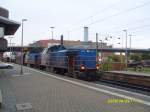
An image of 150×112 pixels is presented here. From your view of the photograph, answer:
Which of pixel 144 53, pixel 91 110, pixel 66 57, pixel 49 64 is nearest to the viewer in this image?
pixel 91 110

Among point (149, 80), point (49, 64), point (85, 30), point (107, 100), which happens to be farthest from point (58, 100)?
point (85, 30)

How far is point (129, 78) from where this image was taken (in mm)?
25812

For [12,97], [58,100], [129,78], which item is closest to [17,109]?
[58,100]

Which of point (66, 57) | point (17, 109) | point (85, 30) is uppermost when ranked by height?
point (85, 30)

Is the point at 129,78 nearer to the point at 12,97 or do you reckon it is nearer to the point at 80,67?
the point at 80,67

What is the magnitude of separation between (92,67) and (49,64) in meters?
11.5

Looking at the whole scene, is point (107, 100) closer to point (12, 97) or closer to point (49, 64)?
point (12, 97)

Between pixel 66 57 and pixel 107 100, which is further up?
pixel 66 57

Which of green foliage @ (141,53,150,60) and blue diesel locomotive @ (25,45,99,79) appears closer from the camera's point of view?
blue diesel locomotive @ (25,45,99,79)

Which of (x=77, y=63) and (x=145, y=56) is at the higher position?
(x=145, y=56)

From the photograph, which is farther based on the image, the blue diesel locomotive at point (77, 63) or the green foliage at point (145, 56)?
the green foliage at point (145, 56)

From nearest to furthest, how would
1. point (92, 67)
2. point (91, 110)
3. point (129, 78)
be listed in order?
point (91, 110) < point (129, 78) < point (92, 67)

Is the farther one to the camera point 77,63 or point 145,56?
point 145,56

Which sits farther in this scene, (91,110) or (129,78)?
(129,78)
